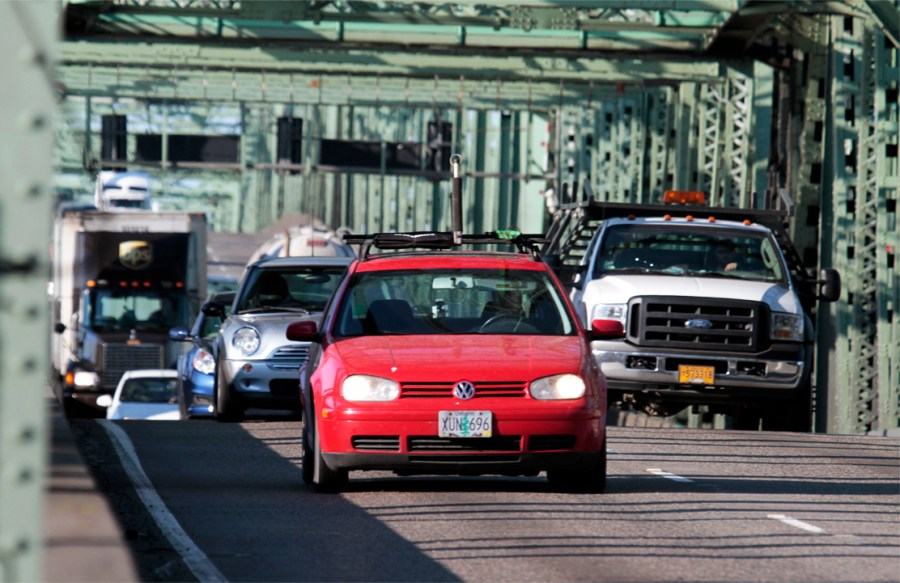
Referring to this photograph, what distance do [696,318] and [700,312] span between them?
0.25 ft

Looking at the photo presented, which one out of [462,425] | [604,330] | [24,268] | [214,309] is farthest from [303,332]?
[214,309]

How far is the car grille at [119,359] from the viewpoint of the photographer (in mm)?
40562

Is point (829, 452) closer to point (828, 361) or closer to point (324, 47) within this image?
point (828, 361)

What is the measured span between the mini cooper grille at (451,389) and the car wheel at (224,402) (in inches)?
365

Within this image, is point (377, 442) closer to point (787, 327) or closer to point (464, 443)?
point (464, 443)

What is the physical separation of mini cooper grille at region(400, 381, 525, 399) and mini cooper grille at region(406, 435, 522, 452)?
0.84 ft

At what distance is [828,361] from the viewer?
2866cm

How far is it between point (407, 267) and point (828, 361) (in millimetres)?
15963

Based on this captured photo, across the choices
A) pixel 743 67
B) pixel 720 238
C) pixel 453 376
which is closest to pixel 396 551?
pixel 453 376

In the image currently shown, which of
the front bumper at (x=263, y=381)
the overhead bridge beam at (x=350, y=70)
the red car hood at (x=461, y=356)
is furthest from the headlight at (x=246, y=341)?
the overhead bridge beam at (x=350, y=70)

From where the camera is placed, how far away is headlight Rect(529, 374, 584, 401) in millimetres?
12148

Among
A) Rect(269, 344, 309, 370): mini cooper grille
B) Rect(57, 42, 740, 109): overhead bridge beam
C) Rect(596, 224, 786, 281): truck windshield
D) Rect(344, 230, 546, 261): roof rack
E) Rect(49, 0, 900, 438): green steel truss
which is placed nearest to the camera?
Rect(344, 230, 546, 261): roof rack

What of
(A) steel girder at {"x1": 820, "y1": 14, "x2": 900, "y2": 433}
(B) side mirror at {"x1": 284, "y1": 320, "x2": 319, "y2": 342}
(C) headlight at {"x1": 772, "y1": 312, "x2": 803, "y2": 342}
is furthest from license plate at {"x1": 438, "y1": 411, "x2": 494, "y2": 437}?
(A) steel girder at {"x1": 820, "y1": 14, "x2": 900, "y2": 433}

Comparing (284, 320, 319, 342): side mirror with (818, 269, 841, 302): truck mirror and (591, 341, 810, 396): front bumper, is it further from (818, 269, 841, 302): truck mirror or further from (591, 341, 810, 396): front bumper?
(818, 269, 841, 302): truck mirror
